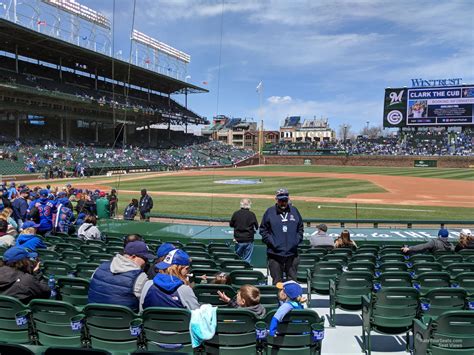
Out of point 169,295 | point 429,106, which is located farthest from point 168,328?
point 429,106

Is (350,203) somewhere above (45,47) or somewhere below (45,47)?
below

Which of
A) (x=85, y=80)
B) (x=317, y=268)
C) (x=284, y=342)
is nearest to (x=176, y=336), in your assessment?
(x=284, y=342)

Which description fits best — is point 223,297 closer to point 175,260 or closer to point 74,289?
point 175,260

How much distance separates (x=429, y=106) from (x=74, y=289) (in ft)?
247

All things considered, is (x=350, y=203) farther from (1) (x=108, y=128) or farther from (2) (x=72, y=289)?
(1) (x=108, y=128)

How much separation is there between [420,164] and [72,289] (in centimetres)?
7868

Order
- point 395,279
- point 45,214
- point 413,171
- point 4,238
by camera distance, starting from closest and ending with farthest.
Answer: point 395,279
point 4,238
point 45,214
point 413,171

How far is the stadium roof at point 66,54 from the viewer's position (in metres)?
51.7

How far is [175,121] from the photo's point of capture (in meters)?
90.4

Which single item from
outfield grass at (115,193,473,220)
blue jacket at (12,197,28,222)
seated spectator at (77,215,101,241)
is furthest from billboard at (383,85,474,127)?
seated spectator at (77,215,101,241)

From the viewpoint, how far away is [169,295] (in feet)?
13.9

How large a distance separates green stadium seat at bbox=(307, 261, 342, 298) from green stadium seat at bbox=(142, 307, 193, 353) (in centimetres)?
329

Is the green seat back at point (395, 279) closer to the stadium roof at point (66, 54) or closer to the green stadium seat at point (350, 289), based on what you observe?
the green stadium seat at point (350, 289)

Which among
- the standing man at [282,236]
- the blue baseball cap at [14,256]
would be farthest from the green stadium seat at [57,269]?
the standing man at [282,236]
